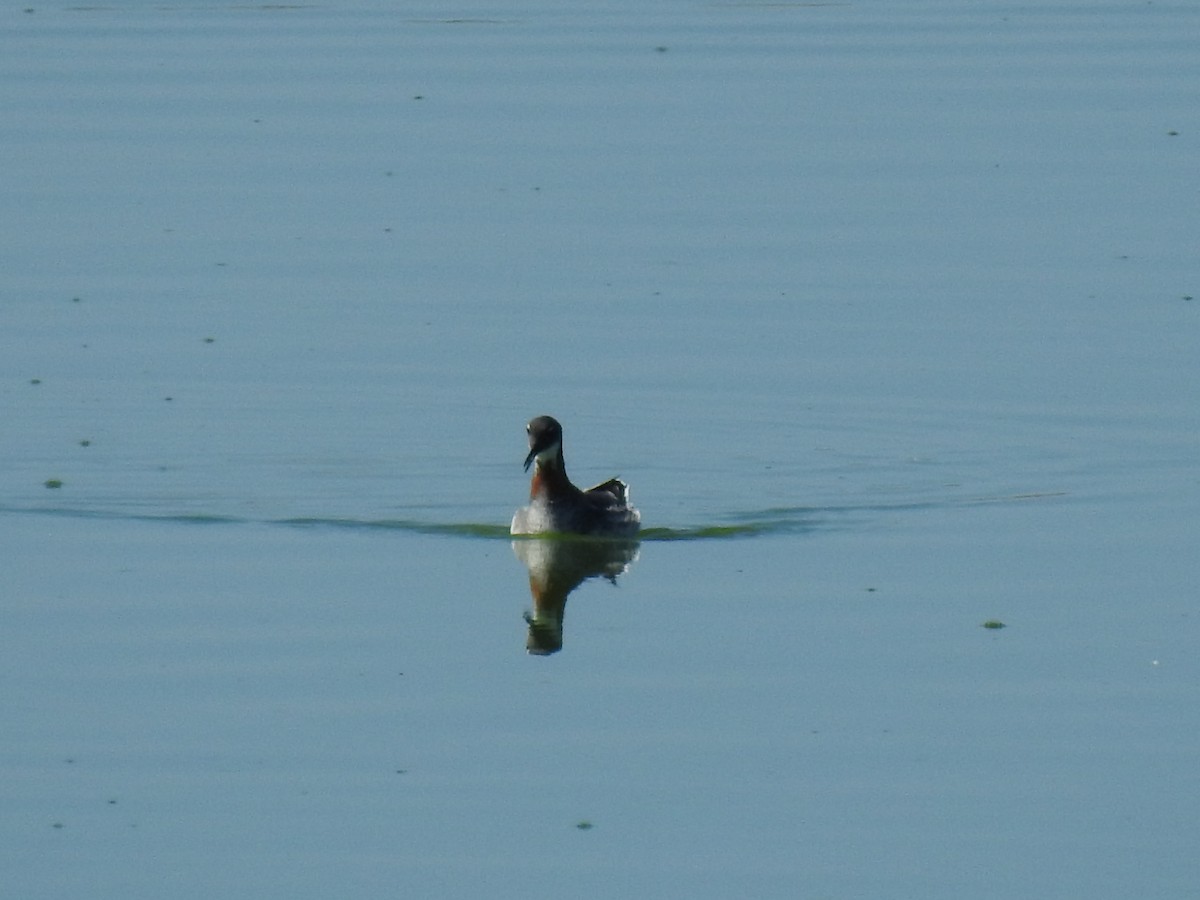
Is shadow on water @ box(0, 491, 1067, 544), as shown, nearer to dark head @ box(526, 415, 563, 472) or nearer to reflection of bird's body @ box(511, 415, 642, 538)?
reflection of bird's body @ box(511, 415, 642, 538)

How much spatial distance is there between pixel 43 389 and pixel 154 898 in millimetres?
8947

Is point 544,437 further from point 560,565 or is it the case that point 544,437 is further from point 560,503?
point 560,565

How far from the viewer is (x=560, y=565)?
52.8 feet

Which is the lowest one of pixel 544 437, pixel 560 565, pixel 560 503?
pixel 560 565

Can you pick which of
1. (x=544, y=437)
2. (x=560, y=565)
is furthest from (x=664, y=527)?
(x=544, y=437)

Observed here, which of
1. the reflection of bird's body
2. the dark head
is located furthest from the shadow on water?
the dark head

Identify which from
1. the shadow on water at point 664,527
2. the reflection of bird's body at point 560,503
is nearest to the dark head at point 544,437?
the reflection of bird's body at point 560,503

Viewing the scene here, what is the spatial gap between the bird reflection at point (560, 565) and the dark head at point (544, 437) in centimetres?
51

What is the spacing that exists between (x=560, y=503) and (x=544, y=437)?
41 centimetres

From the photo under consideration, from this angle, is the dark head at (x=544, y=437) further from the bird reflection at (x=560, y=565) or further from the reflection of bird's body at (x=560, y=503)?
the bird reflection at (x=560, y=565)

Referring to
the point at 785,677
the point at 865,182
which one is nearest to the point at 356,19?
the point at 865,182

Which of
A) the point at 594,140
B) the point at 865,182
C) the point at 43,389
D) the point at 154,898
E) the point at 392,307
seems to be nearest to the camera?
the point at 154,898

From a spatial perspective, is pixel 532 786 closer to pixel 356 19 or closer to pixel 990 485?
pixel 990 485

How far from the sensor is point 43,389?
61.3ft
